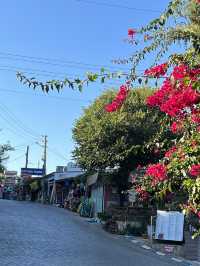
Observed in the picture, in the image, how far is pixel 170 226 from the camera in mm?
19984

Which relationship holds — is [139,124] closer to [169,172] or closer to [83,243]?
[83,243]

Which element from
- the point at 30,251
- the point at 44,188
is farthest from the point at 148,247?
the point at 44,188

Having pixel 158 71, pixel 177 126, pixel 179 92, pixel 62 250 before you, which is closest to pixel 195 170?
pixel 179 92

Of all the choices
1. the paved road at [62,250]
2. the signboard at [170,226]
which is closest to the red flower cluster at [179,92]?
the paved road at [62,250]

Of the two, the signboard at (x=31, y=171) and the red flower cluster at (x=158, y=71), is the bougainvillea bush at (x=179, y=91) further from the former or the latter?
the signboard at (x=31, y=171)

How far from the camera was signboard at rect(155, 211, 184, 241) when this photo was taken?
19.6m

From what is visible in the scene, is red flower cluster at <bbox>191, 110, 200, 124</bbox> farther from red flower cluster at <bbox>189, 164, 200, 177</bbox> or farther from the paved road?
the paved road

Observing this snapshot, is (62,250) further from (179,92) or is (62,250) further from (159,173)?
(179,92)

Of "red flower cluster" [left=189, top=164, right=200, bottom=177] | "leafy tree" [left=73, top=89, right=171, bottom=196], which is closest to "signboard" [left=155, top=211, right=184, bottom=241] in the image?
"leafy tree" [left=73, top=89, right=171, bottom=196]

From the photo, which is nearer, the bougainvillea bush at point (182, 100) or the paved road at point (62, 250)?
the bougainvillea bush at point (182, 100)

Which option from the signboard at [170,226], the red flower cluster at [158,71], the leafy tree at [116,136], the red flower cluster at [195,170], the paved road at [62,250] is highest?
the leafy tree at [116,136]

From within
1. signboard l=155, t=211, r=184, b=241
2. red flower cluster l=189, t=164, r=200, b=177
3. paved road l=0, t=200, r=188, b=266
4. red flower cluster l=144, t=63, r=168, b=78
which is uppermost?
red flower cluster l=144, t=63, r=168, b=78

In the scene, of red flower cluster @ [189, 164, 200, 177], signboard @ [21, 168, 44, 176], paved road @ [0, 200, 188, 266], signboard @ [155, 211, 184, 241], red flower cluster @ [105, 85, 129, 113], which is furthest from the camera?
signboard @ [21, 168, 44, 176]

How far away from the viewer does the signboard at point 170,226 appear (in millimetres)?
19630
